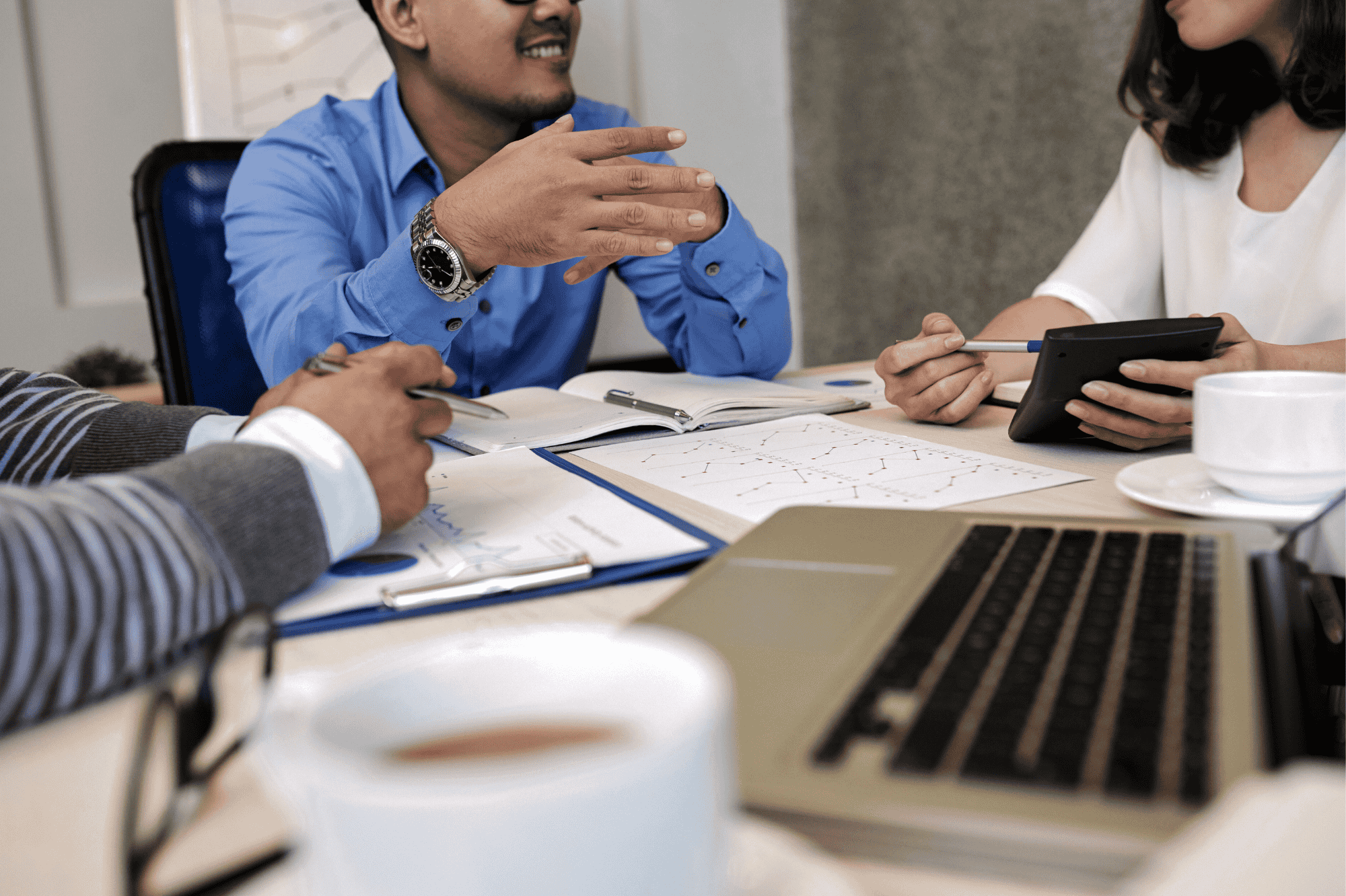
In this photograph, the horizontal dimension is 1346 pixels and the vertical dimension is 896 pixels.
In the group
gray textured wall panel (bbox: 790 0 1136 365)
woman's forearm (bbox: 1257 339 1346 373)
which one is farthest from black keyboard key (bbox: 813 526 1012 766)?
gray textured wall panel (bbox: 790 0 1136 365)

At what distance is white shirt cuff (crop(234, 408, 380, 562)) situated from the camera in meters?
0.49

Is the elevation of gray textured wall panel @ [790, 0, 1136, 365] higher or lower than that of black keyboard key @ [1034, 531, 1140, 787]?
higher

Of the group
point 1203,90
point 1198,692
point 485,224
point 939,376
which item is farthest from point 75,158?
point 1198,692

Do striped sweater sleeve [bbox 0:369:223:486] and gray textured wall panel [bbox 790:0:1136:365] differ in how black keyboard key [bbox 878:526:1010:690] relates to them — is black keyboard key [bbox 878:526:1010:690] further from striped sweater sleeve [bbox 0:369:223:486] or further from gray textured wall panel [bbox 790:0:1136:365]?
gray textured wall panel [bbox 790:0:1136:365]

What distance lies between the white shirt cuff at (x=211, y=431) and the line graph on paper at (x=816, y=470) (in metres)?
0.28

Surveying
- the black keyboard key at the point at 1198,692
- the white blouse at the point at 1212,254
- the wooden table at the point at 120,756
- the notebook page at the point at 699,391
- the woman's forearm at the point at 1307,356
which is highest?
the white blouse at the point at 1212,254

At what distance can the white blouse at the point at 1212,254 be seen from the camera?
1098 millimetres

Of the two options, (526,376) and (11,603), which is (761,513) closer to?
(11,603)

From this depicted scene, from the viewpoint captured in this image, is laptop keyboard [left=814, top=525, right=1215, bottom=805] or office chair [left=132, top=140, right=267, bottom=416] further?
office chair [left=132, top=140, right=267, bottom=416]

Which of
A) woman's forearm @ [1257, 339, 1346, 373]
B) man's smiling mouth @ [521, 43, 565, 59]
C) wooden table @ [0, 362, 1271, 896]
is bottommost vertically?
wooden table @ [0, 362, 1271, 896]

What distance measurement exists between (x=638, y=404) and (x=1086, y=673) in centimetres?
70

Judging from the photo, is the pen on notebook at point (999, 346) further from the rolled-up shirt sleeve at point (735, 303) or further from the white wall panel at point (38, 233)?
the white wall panel at point (38, 233)

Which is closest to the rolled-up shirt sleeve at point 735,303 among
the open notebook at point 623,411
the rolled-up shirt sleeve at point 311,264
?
the open notebook at point 623,411

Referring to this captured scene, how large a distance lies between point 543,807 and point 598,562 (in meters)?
0.34
